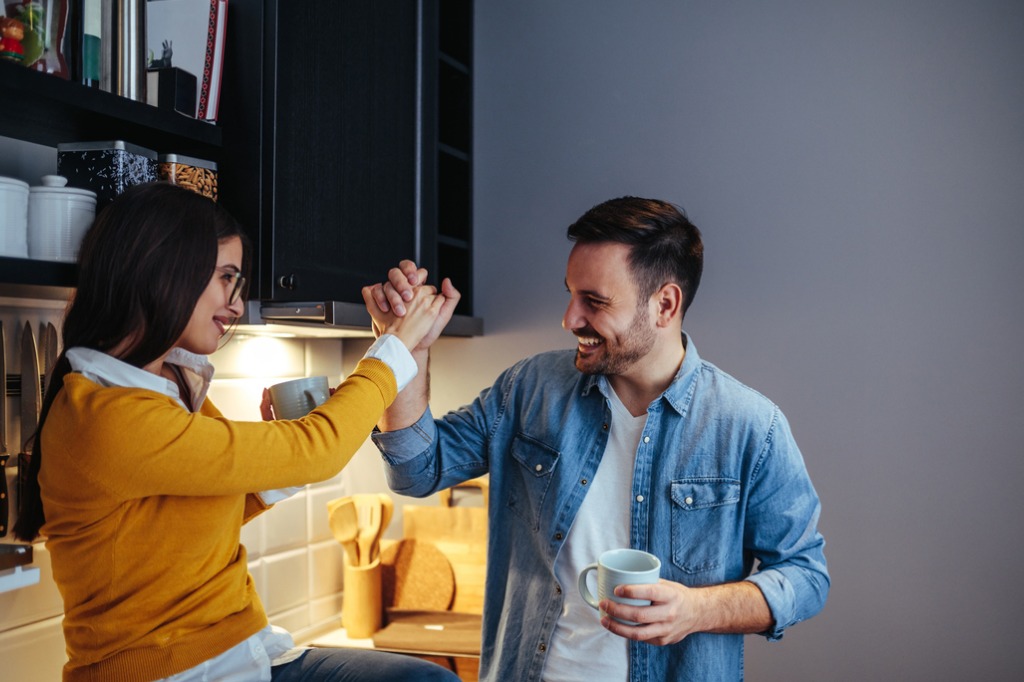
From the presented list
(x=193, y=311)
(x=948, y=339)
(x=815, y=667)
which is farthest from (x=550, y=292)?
(x=193, y=311)

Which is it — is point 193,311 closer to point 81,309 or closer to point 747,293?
point 81,309

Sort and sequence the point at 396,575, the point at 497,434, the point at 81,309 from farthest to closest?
the point at 396,575, the point at 497,434, the point at 81,309

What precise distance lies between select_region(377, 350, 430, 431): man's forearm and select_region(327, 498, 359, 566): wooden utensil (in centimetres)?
85

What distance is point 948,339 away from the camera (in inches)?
75.7

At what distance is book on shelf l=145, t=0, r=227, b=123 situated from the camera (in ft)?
5.07

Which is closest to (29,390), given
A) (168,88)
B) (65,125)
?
(65,125)

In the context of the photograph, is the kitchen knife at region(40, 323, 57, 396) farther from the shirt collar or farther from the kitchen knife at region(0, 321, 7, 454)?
the shirt collar

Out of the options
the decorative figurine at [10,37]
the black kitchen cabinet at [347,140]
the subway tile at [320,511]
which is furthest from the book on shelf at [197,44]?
the subway tile at [320,511]

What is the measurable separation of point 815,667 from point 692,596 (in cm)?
92

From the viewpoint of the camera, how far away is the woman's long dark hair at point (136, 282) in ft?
3.63

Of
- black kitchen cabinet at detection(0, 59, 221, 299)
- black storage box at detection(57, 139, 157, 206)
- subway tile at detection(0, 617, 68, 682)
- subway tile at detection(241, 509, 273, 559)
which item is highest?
black kitchen cabinet at detection(0, 59, 221, 299)

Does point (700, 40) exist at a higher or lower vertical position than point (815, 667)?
higher

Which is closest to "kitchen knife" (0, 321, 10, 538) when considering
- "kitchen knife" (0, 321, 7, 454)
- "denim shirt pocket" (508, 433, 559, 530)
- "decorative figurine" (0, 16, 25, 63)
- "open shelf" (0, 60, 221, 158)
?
"kitchen knife" (0, 321, 7, 454)

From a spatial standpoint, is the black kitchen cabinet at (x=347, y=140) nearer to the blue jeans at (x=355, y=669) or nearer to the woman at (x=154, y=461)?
the woman at (x=154, y=461)
